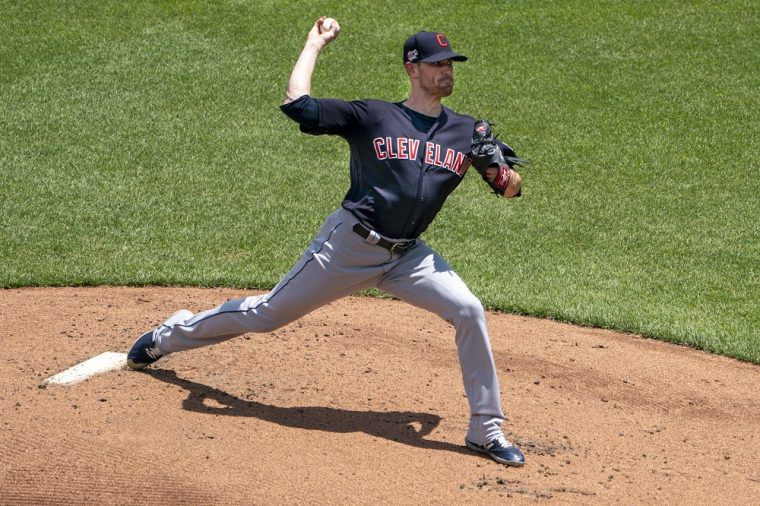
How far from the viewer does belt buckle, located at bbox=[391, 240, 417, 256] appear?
18.5 ft

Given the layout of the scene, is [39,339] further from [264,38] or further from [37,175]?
[264,38]

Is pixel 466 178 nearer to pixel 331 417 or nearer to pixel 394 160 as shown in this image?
pixel 331 417

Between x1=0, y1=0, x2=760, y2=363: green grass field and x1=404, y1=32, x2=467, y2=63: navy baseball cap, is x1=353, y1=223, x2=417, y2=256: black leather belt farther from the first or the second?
x1=0, y1=0, x2=760, y2=363: green grass field

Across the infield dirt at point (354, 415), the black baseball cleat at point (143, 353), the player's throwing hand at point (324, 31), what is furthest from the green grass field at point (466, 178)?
the player's throwing hand at point (324, 31)

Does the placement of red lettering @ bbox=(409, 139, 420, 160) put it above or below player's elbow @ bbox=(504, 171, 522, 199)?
above

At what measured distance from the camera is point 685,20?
14.0 m

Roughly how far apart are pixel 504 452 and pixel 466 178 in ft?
17.9

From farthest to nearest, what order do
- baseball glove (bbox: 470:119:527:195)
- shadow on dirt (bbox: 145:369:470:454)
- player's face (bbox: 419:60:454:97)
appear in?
shadow on dirt (bbox: 145:369:470:454), player's face (bbox: 419:60:454:97), baseball glove (bbox: 470:119:527:195)

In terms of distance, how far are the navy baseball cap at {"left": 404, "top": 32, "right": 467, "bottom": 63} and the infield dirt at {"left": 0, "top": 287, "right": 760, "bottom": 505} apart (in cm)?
195

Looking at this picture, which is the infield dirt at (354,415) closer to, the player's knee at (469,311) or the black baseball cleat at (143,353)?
the black baseball cleat at (143,353)

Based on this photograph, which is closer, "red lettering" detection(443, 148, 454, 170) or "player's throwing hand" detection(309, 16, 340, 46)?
"red lettering" detection(443, 148, 454, 170)

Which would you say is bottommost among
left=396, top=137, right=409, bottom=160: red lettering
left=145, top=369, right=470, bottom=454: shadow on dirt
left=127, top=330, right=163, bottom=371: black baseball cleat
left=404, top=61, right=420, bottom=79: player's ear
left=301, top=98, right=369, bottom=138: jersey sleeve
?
left=145, top=369, right=470, bottom=454: shadow on dirt

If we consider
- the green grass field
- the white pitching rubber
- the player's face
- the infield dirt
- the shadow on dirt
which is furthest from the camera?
the green grass field

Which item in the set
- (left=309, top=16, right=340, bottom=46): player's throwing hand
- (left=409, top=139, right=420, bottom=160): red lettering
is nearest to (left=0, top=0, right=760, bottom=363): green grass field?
(left=409, top=139, right=420, bottom=160): red lettering
